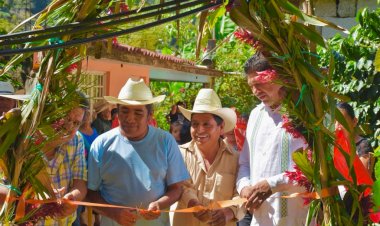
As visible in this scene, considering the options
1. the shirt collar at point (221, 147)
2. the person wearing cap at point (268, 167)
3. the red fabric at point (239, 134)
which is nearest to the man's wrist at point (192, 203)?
the person wearing cap at point (268, 167)

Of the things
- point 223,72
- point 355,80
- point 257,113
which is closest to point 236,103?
point 223,72

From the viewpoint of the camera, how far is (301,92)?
3.60m

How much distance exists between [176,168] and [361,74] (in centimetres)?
328

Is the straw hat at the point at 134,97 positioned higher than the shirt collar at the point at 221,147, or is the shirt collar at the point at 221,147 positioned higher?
the straw hat at the point at 134,97

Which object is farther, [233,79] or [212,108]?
[233,79]

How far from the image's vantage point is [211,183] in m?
5.73

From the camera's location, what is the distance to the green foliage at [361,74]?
310 inches

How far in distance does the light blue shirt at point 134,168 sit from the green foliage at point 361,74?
2.75m

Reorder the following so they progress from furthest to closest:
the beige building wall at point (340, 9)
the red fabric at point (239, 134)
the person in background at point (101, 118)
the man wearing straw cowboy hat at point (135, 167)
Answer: the beige building wall at point (340, 9) < the person in background at point (101, 118) < the red fabric at point (239, 134) < the man wearing straw cowboy hat at point (135, 167)

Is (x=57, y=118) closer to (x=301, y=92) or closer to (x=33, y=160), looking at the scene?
(x=33, y=160)

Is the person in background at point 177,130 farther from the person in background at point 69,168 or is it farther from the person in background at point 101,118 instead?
the person in background at point 69,168

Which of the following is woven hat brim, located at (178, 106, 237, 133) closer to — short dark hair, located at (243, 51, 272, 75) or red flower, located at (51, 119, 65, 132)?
short dark hair, located at (243, 51, 272, 75)

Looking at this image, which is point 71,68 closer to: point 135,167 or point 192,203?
point 135,167

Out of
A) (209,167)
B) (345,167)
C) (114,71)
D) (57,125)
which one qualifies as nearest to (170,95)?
(114,71)
